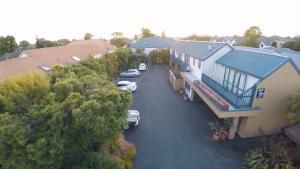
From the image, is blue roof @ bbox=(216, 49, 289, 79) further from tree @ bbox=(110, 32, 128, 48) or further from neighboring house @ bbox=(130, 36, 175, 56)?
tree @ bbox=(110, 32, 128, 48)

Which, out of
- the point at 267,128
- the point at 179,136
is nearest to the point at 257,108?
the point at 267,128

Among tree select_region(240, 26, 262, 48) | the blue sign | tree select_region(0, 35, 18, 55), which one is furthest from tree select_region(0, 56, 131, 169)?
tree select_region(240, 26, 262, 48)

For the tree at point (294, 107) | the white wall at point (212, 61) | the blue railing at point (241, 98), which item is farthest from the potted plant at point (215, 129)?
the white wall at point (212, 61)

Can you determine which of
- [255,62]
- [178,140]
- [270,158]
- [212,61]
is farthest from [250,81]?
[178,140]

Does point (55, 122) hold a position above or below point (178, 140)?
above

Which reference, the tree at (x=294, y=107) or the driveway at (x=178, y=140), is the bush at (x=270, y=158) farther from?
the tree at (x=294, y=107)

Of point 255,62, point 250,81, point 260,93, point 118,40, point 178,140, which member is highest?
point 118,40

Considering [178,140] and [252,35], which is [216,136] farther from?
[252,35]
